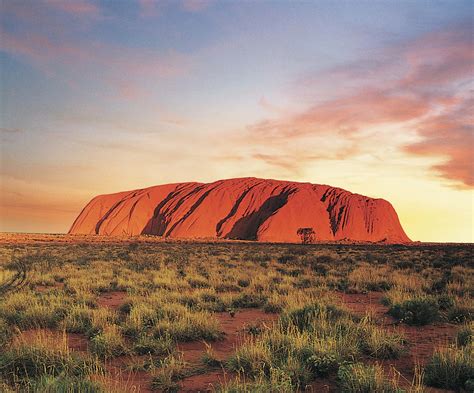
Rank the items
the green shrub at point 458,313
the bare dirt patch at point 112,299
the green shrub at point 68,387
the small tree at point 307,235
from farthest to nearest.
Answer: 1. the small tree at point 307,235
2. the bare dirt patch at point 112,299
3. the green shrub at point 458,313
4. the green shrub at point 68,387

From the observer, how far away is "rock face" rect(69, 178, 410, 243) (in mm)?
94000

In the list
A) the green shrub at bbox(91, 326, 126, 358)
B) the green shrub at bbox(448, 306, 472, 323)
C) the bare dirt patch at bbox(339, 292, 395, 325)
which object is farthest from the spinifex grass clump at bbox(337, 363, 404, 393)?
the green shrub at bbox(448, 306, 472, 323)

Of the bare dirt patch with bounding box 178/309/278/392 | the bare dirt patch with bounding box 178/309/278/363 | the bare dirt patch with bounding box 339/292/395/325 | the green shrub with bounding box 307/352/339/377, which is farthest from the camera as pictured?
the bare dirt patch with bounding box 339/292/395/325

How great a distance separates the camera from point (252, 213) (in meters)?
97.2

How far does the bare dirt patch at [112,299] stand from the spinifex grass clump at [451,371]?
774 cm

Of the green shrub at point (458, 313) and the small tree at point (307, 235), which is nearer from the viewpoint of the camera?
the green shrub at point (458, 313)

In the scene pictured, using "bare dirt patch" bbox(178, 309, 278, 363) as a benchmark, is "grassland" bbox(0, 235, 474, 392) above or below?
above

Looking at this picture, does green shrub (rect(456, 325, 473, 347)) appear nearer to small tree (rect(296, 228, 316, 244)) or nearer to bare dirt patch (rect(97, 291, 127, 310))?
bare dirt patch (rect(97, 291, 127, 310))

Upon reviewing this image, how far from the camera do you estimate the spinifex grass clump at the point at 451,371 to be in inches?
190

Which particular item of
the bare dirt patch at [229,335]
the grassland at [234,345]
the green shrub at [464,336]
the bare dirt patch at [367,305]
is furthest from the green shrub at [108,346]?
the green shrub at [464,336]

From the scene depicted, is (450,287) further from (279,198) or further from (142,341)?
(279,198)

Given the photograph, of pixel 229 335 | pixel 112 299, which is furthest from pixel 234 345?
pixel 112 299

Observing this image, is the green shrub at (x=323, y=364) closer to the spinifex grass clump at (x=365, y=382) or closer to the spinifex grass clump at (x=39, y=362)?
the spinifex grass clump at (x=365, y=382)

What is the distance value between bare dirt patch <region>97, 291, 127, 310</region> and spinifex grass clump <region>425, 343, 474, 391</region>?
25.4 feet
